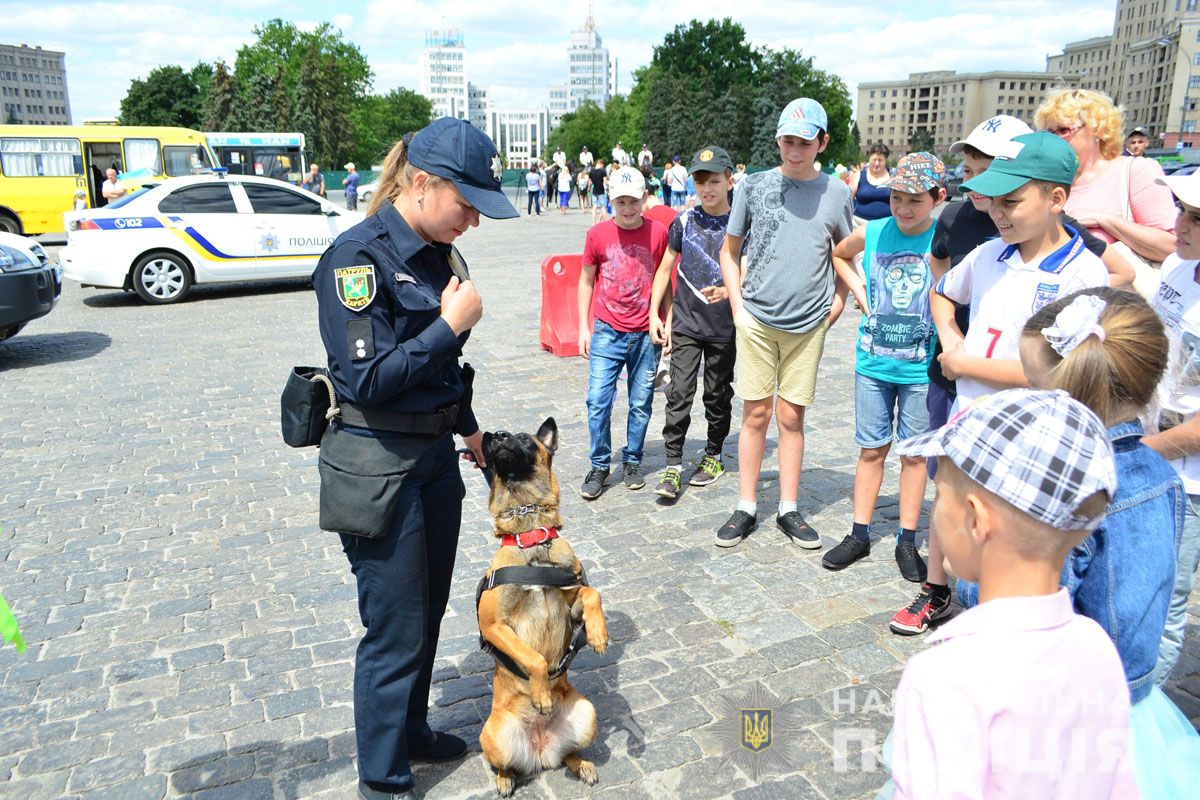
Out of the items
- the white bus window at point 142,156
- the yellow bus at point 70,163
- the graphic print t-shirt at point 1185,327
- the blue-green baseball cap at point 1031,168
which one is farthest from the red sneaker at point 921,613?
the white bus window at point 142,156

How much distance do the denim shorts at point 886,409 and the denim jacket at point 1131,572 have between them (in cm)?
265

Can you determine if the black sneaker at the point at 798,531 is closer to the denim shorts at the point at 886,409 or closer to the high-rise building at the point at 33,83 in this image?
the denim shorts at the point at 886,409

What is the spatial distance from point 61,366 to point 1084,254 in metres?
10.4

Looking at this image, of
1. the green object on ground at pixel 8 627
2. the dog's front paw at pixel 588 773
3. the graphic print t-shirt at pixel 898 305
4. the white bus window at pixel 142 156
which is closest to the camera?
the green object on ground at pixel 8 627

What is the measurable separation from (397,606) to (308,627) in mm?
1756

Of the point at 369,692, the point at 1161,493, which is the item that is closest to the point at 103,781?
the point at 369,692

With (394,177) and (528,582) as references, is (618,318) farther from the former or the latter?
(394,177)

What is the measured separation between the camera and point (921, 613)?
4.02m

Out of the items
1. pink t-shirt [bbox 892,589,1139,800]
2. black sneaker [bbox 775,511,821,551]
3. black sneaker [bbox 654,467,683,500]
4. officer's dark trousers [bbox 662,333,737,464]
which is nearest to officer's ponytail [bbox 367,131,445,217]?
pink t-shirt [bbox 892,589,1139,800]

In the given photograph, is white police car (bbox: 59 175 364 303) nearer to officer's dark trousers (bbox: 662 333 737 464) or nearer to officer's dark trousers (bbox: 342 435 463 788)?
officer's dark trousers (bbox: 662 333 737 464)

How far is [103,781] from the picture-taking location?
308cm

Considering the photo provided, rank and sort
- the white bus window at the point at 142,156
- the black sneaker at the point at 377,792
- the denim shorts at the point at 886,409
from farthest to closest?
the white bus window at the point at 142,156 → the denim shorts at the point at 886,409 → the black sneaker at the point at 377,792

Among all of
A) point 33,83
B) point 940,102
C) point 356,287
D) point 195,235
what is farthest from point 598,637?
point 33,83

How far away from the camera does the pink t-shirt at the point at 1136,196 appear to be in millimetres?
4355
